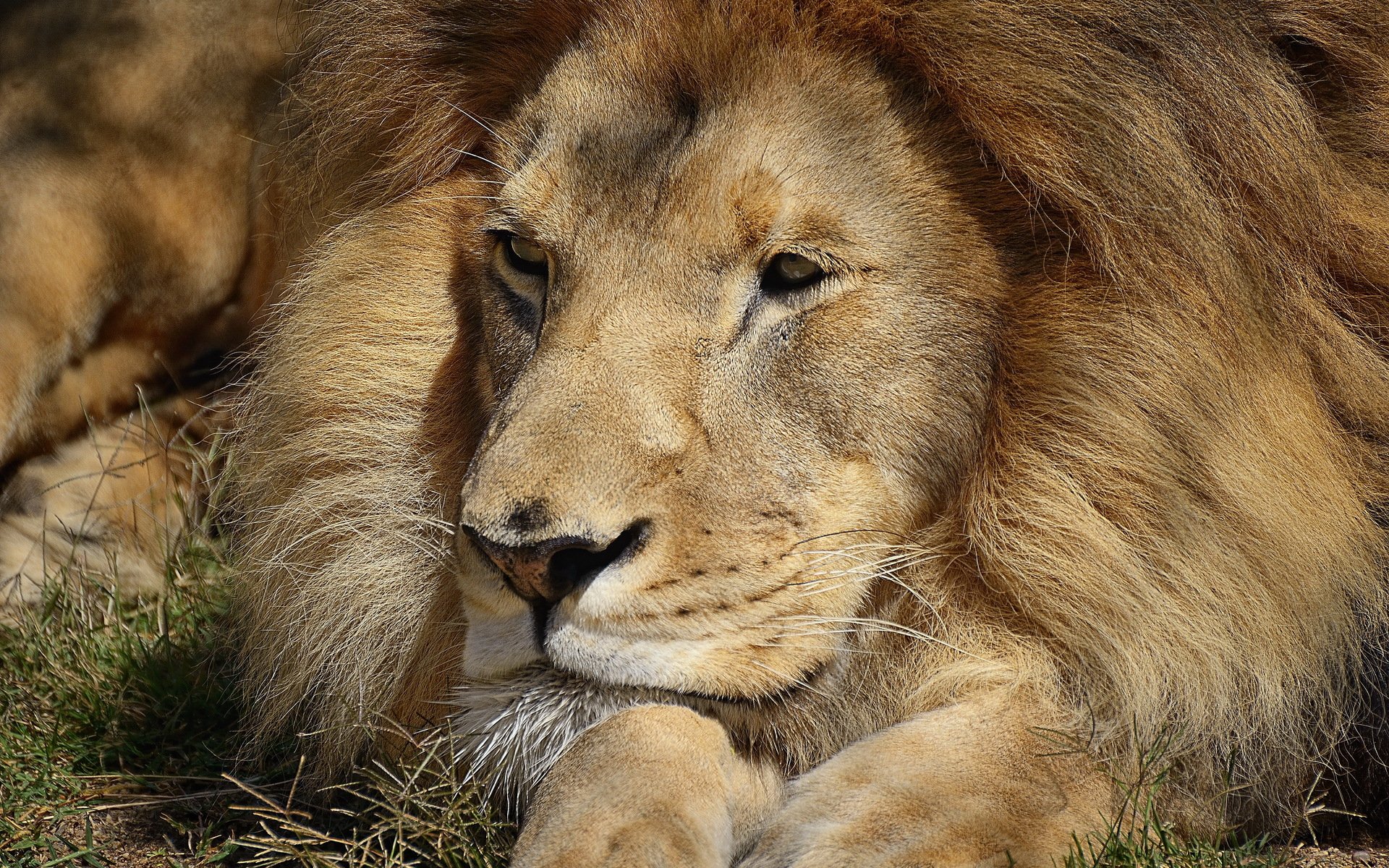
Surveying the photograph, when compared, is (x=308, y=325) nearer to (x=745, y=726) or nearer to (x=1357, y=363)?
(x=745, y=726)

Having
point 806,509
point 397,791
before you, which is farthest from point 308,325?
point 806,509

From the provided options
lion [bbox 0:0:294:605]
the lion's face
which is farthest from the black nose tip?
lion [bbox 0:0:294:605]

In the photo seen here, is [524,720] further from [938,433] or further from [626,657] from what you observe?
[938,433]

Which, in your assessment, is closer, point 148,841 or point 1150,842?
point 1150,842

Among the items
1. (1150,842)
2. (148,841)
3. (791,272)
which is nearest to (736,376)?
(791,272)

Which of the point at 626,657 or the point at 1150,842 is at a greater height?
the point at 626,657

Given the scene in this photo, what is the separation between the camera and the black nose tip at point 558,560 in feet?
6.29

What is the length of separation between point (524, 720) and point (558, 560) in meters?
0.27

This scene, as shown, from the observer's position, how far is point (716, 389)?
2.12m

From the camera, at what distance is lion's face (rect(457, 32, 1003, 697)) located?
1980 millimetres

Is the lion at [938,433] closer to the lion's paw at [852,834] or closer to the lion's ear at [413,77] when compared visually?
the lion's paw at [852,834]

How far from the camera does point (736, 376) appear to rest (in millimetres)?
2129

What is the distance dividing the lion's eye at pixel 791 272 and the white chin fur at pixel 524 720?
604 mm

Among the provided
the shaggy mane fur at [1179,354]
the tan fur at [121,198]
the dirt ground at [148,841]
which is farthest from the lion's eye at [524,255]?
the tan fur at [121,198]
